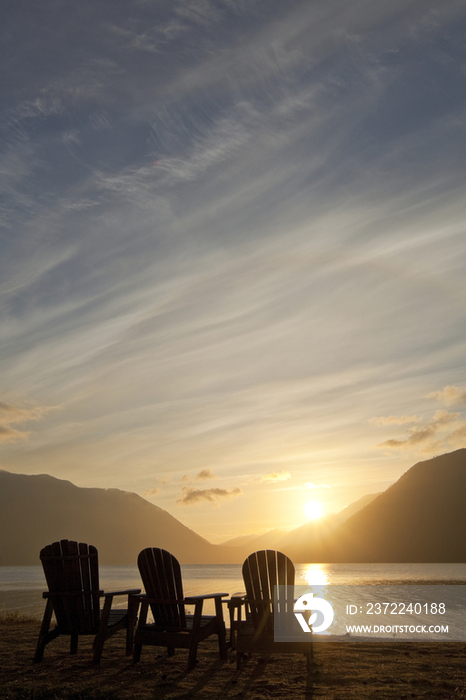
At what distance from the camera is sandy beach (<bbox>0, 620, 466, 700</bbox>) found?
4137 millimetres

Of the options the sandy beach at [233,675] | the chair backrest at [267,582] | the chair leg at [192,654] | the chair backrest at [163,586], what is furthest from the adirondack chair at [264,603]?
the chair backrest at [163,586]

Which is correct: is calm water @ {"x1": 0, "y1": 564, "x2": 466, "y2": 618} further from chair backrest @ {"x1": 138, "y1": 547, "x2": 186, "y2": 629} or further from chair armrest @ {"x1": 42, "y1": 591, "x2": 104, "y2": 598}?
chair backrest @ {"x1": 138, "y1": 547, "x2": 186, "y2": 629}

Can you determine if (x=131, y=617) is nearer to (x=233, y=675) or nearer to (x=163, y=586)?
(x=163, y=586)

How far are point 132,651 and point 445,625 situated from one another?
10.9 m

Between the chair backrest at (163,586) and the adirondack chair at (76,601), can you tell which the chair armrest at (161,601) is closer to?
the chair backrest at (163,586)

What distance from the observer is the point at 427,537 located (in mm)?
139000

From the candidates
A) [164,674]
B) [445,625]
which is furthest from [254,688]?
[445,625]

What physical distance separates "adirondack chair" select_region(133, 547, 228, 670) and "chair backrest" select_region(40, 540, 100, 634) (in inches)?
21.9

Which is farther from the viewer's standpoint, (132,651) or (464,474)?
(464,474)

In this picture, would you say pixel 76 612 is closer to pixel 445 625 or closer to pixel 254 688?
pixel 254 688

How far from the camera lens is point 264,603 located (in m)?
5.25

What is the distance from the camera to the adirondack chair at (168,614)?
199 inches

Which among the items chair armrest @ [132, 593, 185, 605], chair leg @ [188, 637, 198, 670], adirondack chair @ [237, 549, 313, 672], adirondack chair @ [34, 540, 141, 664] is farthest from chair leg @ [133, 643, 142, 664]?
adirondack chair @ [237, 549, 313, 672]

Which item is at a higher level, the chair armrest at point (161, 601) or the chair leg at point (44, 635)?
the chair armrest at point (161, 601)
